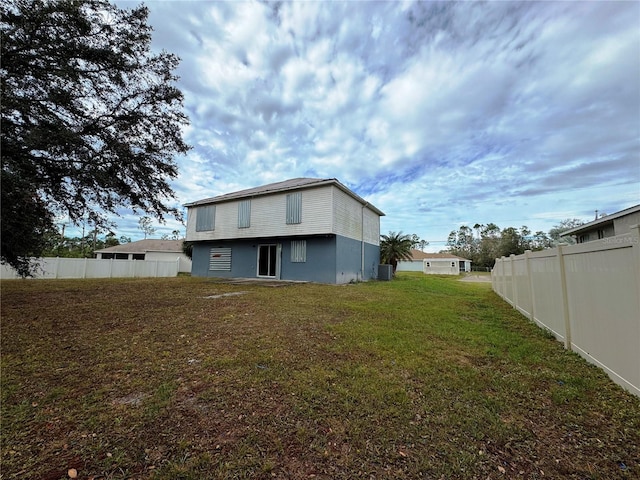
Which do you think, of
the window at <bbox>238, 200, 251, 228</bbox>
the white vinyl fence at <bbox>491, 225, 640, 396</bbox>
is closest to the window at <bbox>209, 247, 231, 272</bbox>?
the window at <bbox>238, 200, 251, 228</bbox>

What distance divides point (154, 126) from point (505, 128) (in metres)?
12.6

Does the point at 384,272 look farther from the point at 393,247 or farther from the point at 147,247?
the point at 147,247

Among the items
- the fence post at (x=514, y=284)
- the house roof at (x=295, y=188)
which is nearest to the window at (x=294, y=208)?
the house roof at (x=295, y=188)

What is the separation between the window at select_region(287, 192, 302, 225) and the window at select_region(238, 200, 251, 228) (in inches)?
105

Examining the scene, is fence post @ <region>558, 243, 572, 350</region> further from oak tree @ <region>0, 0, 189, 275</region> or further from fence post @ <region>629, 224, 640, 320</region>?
oak tree @ <region>0, 0, 189, 275</region>

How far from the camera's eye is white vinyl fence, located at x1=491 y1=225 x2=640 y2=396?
2432 mm

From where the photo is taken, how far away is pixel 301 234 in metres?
13.0

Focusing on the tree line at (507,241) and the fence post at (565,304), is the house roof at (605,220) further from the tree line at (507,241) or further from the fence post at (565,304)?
the tree line at (507,241)

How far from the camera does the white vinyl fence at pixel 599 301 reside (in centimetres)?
243

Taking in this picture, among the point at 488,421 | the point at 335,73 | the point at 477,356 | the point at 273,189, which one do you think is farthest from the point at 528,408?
the point at 273,189

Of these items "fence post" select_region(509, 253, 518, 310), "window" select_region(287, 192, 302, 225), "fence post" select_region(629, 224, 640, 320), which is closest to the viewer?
"fence post" select_region(629, 224, 640, 320)

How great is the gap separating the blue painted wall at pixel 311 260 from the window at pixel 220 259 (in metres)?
0.24

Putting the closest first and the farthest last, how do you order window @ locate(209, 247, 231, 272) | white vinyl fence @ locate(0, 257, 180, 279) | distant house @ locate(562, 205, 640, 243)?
distant house @ locate(562, 205, 640, 243), white vinyl fence @ locate(0, 257, 180, 279), window @ locate(209, 247, 231, 272)

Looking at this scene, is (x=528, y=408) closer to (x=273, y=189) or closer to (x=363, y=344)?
(x=363, y=344)
